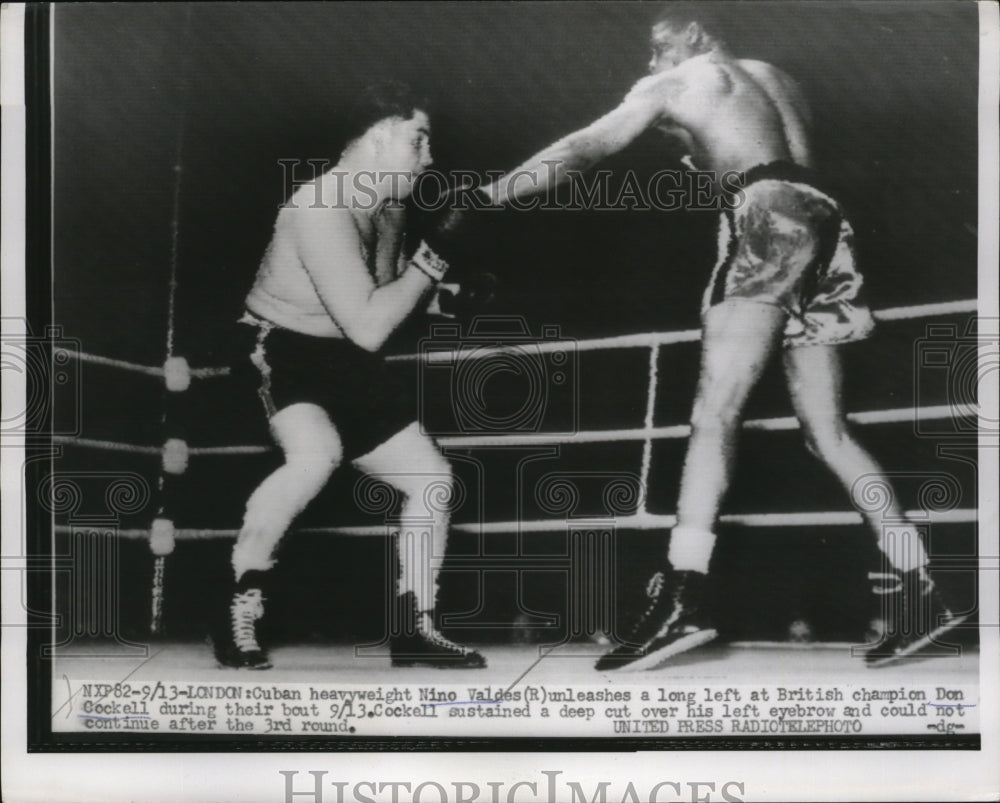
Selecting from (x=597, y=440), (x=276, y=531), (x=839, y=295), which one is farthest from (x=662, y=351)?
(x=276, y=531)

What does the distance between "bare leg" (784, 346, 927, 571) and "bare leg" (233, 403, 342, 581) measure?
4.06 feet

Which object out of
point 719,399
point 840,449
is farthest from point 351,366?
point 840,449

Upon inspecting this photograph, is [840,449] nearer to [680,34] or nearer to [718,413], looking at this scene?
Result: [718,413]

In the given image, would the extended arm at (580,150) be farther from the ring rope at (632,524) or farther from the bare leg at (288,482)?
the ring rope at (632,524)

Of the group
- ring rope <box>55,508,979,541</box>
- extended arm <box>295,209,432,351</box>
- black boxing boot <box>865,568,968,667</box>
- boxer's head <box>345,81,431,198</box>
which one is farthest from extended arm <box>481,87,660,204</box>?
black boxing boot <box>865,568,968,667</box>

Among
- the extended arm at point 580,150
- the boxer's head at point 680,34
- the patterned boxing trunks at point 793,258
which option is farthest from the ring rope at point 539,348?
the boxer's head at point 680,34

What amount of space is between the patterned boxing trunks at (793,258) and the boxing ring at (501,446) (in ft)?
0.67

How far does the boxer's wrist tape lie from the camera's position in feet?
7.68

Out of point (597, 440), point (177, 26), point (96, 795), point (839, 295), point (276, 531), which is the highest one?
point (177, 26)

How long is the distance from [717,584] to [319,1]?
1.87m

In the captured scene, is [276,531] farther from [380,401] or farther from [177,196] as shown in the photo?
[177,196]

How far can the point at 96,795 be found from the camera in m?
2.35

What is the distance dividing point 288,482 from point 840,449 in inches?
57.6

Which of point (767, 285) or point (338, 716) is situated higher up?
point (767, 285)
